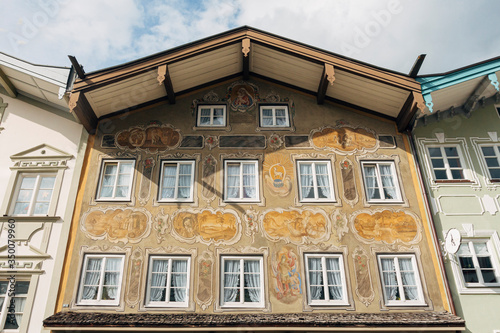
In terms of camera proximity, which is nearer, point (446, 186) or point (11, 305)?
point (11, 305)

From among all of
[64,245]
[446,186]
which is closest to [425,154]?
[446,186]

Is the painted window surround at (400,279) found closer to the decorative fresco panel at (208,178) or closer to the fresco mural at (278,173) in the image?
the fresco mural at (278,173)

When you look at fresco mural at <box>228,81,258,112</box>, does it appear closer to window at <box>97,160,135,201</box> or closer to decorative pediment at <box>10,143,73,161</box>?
window at <box>97,160,135,201</box>

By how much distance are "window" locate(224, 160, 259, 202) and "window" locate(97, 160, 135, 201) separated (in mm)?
2772

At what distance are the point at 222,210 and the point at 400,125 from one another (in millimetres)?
6038

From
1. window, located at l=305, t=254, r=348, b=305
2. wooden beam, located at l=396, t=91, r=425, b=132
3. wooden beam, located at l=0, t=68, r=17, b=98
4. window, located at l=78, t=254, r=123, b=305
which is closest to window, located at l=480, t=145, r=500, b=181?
wooden beam, located at l=396, t=91, r=425, b=132

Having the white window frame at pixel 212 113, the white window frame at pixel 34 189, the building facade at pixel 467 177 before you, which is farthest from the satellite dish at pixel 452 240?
the white window frame at pixel 34 189

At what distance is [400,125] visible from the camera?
13141mm

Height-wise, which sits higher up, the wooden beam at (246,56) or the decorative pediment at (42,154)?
the wooden beam at (246,56)

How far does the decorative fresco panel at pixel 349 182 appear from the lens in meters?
12.0

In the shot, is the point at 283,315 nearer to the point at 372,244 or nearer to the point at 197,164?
the point at 372,244

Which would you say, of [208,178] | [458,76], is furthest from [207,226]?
[458,76]

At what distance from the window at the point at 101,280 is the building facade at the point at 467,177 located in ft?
27.7

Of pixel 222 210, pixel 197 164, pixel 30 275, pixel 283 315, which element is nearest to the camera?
pixel 283 315
